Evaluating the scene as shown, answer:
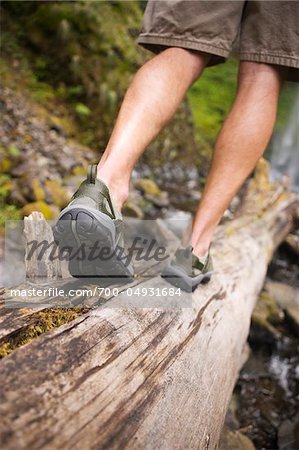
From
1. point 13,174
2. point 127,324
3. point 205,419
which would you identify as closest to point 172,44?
point 127,324

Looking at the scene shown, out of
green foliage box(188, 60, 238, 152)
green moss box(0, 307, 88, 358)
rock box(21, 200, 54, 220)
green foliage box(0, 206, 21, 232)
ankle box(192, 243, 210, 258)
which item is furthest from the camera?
green foliage box(188, 60, 238, 152)

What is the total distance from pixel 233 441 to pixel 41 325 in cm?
107

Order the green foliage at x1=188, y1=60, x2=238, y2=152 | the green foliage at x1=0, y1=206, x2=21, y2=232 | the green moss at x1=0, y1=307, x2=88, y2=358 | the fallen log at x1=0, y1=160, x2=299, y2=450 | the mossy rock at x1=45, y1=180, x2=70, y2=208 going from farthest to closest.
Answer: the green foliage at x1=188, y1=60, x2=238, y2=152, the mossy rock at x1=45, y1=180, x2=70, y2=208, the green foliage at x1=0, y1=206, x2=21, y2=232, the green moss at x1=0, y1=307, x2=88, y2=358, the fallen log at x1=0, y1=160, x2=299, y2=450

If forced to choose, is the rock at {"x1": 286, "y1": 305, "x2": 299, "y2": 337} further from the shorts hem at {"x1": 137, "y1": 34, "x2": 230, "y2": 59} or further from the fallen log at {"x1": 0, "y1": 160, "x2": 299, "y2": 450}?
the shorts hem at {"x1": 137, "y1": 34, "x2": 230, "y2": 59}

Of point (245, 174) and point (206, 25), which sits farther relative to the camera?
point (245, 174)

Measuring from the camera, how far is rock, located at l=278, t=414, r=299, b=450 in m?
1.75

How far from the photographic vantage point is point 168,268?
147 centimetres

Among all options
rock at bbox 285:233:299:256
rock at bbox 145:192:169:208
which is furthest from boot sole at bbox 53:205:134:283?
rock at bbox 145:192:169:208

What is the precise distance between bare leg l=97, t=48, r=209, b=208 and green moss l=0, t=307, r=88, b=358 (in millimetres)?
401

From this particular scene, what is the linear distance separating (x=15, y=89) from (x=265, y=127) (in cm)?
509

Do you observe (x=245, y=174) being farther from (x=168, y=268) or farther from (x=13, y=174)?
(x=13, y=174)

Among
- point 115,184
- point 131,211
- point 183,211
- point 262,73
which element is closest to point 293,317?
point 262,73

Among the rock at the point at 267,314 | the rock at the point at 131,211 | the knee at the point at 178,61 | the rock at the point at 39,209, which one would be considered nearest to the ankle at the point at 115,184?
the knee at the point at 178,61

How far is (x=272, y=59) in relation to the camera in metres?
1.43
